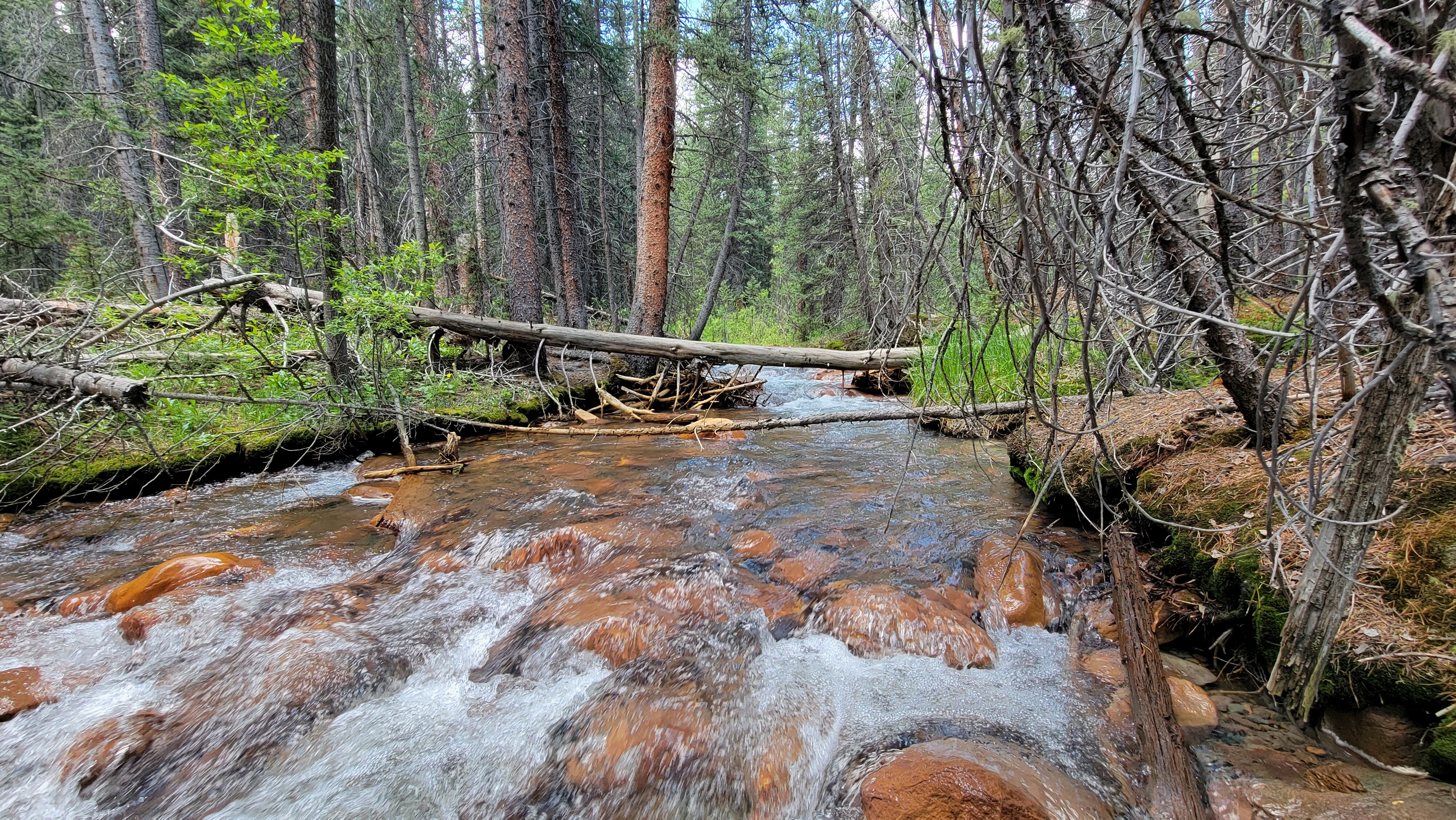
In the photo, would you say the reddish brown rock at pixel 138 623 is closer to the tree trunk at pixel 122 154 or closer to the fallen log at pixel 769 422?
the fallen log at pixel 769 422

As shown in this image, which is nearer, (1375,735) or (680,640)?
(1375,735)

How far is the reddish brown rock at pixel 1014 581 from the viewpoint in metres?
2.83

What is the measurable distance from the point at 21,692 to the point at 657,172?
7.51m

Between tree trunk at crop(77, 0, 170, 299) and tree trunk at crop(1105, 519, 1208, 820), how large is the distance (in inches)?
422

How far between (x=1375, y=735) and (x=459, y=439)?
653 cm

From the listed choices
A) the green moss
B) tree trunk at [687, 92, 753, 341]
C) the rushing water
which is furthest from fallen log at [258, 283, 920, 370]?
the green moss

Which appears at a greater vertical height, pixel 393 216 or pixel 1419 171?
pixel 393 216

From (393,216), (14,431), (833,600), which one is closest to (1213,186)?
(833,600)

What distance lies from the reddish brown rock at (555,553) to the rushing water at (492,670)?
0.10 ft

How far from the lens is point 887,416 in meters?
3.88

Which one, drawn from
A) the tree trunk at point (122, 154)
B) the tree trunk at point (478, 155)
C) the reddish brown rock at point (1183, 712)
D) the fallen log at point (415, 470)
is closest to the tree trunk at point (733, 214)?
the tree trunk at point (478, 155)

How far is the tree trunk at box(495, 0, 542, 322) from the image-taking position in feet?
24.7

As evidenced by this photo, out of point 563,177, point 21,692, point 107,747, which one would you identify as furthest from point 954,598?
point 563,177

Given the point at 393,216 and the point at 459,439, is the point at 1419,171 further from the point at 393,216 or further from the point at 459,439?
the point at 393,216
